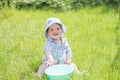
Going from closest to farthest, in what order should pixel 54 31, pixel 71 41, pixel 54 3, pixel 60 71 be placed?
pixel 60 71, pixel 54 31, pixel 71 41, pixel 54 3

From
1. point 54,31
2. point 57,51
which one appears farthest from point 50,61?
point 54,31

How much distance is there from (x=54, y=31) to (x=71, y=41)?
1534mm

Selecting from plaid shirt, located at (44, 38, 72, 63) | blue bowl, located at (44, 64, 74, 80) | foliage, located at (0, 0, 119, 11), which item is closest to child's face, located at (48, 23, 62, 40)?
plaid shirt, located at (44, 38, 72, 63)

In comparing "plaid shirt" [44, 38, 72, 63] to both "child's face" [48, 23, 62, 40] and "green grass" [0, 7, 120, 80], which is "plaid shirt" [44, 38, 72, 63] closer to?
"child's face" [48, 23, 62, 40]

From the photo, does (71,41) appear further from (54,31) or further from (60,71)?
(60,71)

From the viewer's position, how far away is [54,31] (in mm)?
4836

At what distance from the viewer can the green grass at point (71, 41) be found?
4832 millimetres

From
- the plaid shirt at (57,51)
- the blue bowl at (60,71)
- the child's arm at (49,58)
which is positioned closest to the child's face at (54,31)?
the plaid shirt at (57,51)

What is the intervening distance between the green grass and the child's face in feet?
1.59

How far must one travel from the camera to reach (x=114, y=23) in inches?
301

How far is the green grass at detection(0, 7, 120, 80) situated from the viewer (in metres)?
4.83

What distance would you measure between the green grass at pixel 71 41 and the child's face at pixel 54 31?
19.1 inches

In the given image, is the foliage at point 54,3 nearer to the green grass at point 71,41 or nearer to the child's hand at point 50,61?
the green grass at point 71,41

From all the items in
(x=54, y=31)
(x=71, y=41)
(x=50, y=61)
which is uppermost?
(x=54, y=31)
